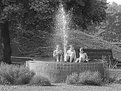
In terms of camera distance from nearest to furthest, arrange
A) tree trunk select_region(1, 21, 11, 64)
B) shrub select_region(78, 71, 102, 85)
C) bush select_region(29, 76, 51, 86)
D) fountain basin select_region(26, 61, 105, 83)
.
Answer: bush select_region(29, 76, 51, 86) < shrub select_region(78, 71, 102, 85) < fountain basin select_region(26, 61, 105, 83) < tree trunk select_region(1, 21, 11, 64)

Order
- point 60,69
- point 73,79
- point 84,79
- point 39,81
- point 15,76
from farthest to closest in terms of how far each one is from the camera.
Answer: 1. point 60,69
2. point 73,79
3. point 84,79
4. point 15,76
5. point 39,81

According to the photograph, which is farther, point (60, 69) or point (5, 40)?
point (5, 40)

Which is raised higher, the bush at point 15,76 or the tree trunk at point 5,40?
the tree trunk at point 5,40

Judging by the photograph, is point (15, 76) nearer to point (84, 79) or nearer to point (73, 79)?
point (73, 79)

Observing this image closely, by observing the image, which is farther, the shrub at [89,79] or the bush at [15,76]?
the shrub at [89,79]

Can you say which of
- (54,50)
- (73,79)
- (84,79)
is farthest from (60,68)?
(54,50)

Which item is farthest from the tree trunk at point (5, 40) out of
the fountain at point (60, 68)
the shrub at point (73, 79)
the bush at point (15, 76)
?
the shrub at point (73, 79)

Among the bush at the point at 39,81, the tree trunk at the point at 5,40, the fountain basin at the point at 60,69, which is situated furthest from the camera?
the tree trunk at the point at 5,40

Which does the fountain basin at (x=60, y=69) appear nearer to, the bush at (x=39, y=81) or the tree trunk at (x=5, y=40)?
the bush at (x=39, y=81)

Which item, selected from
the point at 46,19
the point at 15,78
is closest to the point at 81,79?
the point at 15,78

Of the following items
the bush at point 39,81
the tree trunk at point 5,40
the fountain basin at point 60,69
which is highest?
the tree trunk at point 5,40

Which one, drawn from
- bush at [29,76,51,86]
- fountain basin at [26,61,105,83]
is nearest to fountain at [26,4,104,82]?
fountain basin at [26,61,105,83]

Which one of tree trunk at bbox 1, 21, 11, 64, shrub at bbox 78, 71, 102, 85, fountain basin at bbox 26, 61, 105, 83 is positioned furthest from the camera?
tree trunk at bbox 1, 21, 11, 64

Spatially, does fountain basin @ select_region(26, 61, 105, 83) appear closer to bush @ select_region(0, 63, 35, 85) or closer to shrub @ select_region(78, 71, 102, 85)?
shrub @ select_region(78, 71, 102, 85)
